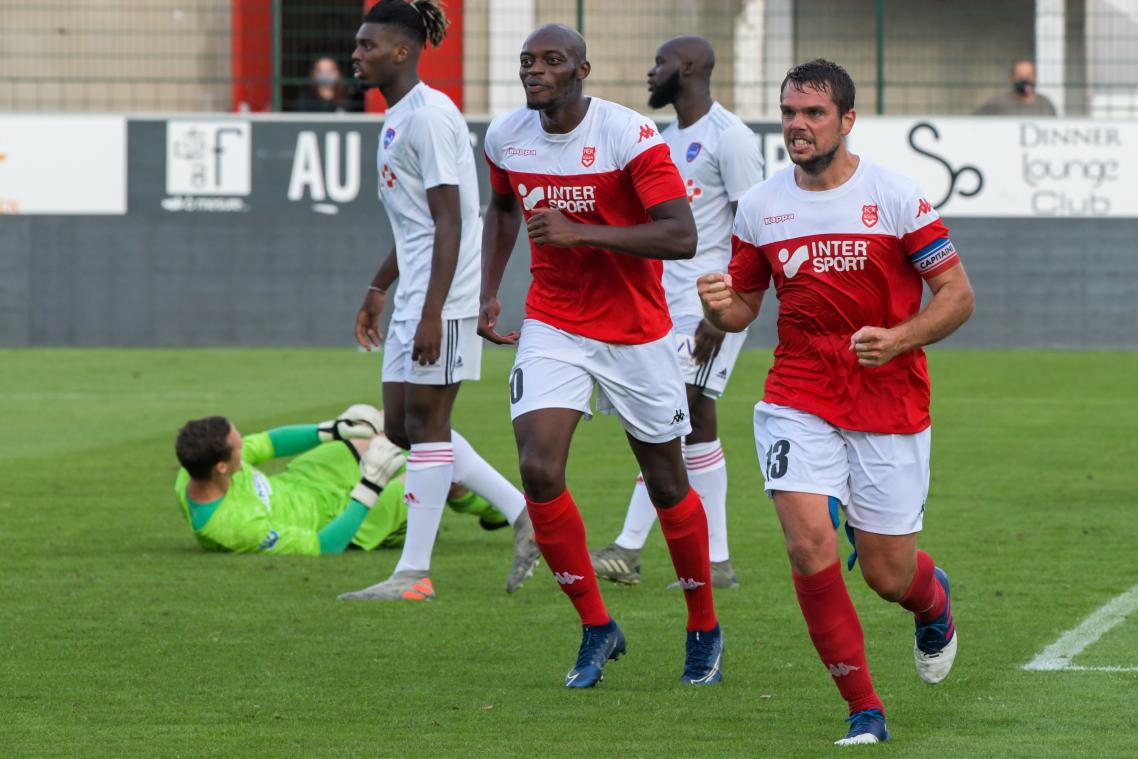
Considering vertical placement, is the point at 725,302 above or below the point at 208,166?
below

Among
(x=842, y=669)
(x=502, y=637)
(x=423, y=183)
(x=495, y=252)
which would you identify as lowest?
(x=502, y=637)

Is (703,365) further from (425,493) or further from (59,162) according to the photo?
(59,162)

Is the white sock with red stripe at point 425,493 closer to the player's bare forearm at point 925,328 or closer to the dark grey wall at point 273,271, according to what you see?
the player's bare forearm at point 925,328

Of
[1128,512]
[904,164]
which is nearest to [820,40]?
[904,164]

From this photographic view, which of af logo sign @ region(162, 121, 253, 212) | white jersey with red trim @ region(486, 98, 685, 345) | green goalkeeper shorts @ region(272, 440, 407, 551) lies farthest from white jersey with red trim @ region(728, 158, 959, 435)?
af logo sign @ region(162, 121, 253, 212)

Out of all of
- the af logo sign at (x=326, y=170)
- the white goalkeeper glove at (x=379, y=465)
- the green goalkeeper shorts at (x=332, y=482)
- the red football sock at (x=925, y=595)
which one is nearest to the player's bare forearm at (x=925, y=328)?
the red football sock at (x=925, y=595)

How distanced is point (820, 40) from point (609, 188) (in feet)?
59.2

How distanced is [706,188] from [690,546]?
2359mm

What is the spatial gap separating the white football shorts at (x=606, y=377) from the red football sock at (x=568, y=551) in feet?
1.03

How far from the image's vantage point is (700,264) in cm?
828

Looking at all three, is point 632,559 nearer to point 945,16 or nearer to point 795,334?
point 795,334

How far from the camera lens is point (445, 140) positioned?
300 inches

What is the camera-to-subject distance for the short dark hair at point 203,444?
8.25 m

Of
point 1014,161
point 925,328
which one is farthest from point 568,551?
point 1014,161
